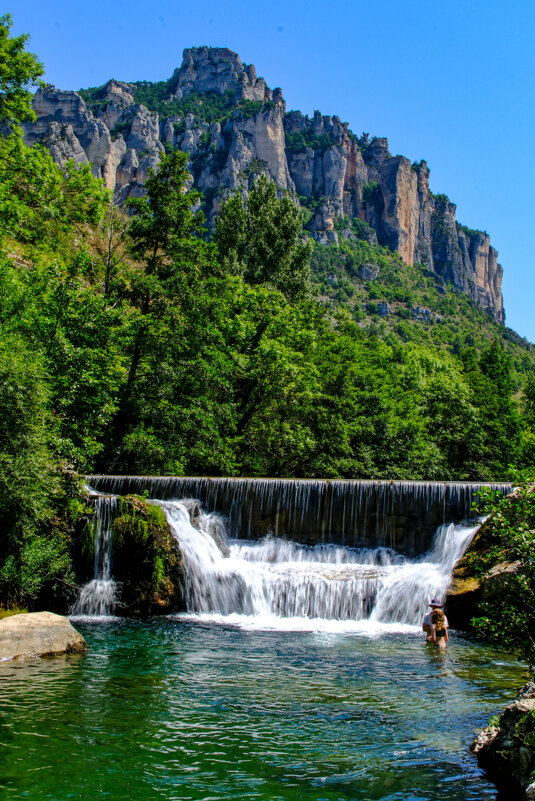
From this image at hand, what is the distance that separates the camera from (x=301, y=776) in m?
5.71

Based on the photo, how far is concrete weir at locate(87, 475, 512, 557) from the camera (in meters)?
18.9

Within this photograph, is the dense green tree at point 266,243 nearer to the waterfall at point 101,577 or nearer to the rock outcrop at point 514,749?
the waterfall at point 101,577

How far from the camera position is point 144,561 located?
15.3m

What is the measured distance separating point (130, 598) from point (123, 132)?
516 ft

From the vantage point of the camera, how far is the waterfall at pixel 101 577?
48.5ft

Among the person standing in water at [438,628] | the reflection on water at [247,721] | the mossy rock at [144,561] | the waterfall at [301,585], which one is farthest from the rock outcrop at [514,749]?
the mossy rock at [144,561]

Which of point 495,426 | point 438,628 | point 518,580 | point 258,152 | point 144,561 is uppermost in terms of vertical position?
point 258,152

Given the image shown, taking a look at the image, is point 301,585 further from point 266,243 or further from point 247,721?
point 266,243

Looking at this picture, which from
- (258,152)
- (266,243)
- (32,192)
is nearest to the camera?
(32,192)

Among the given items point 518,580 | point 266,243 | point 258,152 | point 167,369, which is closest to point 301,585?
point 518,580

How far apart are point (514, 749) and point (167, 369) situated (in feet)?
66.9

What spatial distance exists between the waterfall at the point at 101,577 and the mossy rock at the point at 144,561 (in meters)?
0.18

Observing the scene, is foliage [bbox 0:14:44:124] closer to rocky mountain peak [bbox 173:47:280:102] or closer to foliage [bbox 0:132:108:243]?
foliage [bbox 0:132:108:243]

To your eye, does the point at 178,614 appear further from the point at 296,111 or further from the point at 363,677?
the point at 296,111
